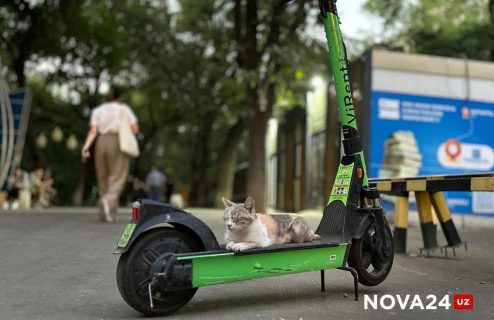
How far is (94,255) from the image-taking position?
654cm

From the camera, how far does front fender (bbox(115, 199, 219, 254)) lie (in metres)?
3.93

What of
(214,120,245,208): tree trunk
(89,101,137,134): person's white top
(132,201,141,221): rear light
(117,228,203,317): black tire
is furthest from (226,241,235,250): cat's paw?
(214,120,245,208): tree trunk

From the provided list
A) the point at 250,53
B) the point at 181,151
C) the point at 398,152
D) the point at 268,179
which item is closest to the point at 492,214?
the point at 398,152

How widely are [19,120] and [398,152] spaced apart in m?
11.0

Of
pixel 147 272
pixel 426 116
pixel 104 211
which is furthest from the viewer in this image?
pixel 426 116

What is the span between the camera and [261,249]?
420 centimetres

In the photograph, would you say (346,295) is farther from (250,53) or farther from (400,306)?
(250,53)

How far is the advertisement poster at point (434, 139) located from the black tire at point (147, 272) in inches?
433

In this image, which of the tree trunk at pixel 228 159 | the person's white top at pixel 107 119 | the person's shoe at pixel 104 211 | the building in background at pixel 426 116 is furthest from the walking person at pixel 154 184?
the person's white top at pixel 107 119

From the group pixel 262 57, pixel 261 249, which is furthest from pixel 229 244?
pixel 262 57

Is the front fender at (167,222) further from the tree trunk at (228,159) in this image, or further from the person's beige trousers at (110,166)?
the tree trunk at (228,159)

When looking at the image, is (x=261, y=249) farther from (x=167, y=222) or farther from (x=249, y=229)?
(x=167, y=222)

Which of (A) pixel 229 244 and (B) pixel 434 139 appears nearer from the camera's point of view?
(A) pixel 229 244

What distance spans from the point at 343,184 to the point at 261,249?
1.25 meters
